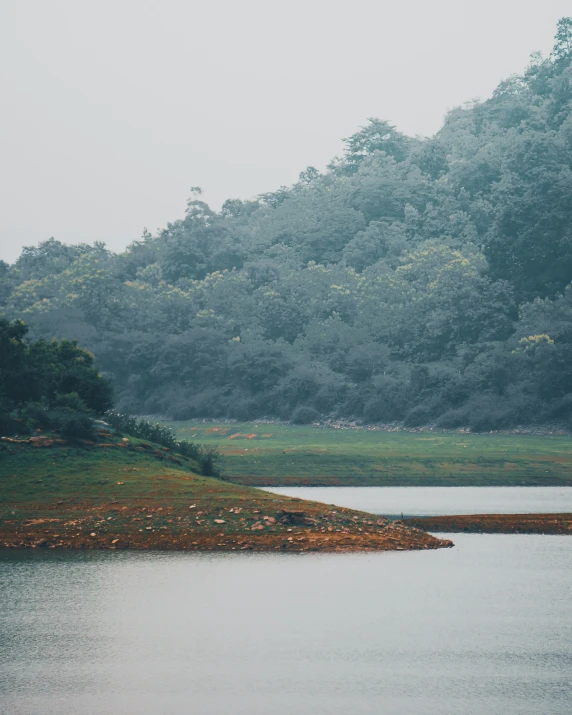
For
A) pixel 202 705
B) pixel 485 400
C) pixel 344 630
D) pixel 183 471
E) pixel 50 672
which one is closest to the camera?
pixel 202 705

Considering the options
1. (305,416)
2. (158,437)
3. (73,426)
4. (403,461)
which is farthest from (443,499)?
(305,416)

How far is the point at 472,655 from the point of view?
92.0 ft

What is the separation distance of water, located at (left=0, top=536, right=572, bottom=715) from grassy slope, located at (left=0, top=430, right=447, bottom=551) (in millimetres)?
2598

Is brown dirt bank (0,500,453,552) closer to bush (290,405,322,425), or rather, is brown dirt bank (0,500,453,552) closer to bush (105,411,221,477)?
bush (105,411,221,477)

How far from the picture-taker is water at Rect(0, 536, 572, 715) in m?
24.0

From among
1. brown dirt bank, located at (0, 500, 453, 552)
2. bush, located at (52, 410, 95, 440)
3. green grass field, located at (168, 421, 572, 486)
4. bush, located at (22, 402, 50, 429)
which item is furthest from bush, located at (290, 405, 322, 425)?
brown dirt bank, located at (0, 500, 453, 552)

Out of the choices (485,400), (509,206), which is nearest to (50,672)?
(485,400)

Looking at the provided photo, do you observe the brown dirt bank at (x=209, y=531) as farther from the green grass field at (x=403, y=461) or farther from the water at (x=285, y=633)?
the green grass field at (x=403, y=461)

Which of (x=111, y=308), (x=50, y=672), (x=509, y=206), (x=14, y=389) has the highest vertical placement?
→ (x=509, y=206)

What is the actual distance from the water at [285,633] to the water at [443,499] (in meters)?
18.4

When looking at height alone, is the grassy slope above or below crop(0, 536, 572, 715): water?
above

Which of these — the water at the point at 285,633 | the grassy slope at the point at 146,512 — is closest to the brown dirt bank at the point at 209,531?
the grassy slope at the point at 146,512

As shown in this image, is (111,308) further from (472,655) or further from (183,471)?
(472,655)

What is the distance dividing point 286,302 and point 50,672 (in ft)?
467
